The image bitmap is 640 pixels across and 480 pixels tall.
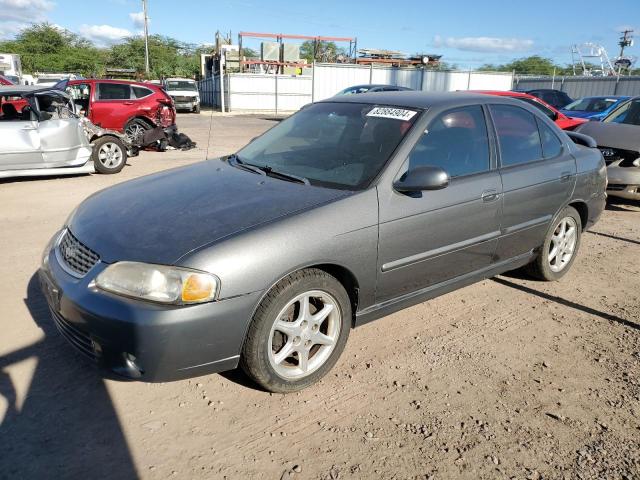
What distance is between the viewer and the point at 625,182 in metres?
7.01

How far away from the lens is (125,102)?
12.9m

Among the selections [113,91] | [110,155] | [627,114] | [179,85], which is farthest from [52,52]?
[627,114]

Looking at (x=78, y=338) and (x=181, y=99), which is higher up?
(x=181, y=99)

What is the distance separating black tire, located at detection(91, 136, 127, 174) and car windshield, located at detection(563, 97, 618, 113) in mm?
12521

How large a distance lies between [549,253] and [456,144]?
164 cm

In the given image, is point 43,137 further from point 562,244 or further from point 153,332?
point 562,244

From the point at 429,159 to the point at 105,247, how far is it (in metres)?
2.05

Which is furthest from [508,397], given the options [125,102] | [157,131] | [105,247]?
[125,102]

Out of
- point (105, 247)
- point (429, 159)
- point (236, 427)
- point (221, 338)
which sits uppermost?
point (429, 159)

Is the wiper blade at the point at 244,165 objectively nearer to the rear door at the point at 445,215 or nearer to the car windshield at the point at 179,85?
the rear door at the point at 445,215

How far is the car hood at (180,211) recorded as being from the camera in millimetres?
2578

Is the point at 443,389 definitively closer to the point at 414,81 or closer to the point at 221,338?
the point at 221,338

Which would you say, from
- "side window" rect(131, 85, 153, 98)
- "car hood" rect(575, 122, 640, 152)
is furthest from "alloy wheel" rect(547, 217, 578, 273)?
"side window" rect(131, 85, 153, 98)

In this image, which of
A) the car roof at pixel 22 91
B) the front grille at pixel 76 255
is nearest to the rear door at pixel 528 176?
the front grille at pixel 76 255
